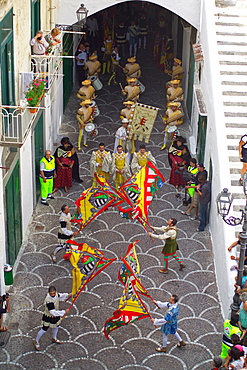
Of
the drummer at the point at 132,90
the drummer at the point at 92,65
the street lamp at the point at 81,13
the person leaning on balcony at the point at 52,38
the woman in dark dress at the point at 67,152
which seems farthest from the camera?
the drummer at the point at 92,65

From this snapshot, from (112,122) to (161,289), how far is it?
9330 mm

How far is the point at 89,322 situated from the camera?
17172mm

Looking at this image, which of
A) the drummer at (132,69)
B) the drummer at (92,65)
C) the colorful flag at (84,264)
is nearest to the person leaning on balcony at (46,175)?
the colorful flag at (84,264)

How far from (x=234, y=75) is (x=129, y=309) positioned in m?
9.09

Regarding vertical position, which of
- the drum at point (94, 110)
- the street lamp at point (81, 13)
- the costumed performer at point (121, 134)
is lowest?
the costumed performer at point (121, 134)

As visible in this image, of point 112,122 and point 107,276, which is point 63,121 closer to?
point 112,122

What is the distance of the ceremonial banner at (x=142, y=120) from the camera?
76.1ft

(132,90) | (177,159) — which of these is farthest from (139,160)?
(132,90)

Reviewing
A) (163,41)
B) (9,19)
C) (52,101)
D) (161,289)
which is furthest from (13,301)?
(163,41)

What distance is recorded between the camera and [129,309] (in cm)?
1576

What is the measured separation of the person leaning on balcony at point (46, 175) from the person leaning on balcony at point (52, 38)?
110 inches

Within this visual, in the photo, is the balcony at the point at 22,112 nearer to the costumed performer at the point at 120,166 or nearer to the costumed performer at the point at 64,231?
the costumed performer at the point at 64,231

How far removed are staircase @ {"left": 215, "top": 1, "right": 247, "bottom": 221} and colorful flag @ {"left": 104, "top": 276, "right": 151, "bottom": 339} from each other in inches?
168

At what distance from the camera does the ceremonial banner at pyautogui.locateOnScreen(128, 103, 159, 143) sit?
23.2 metres
